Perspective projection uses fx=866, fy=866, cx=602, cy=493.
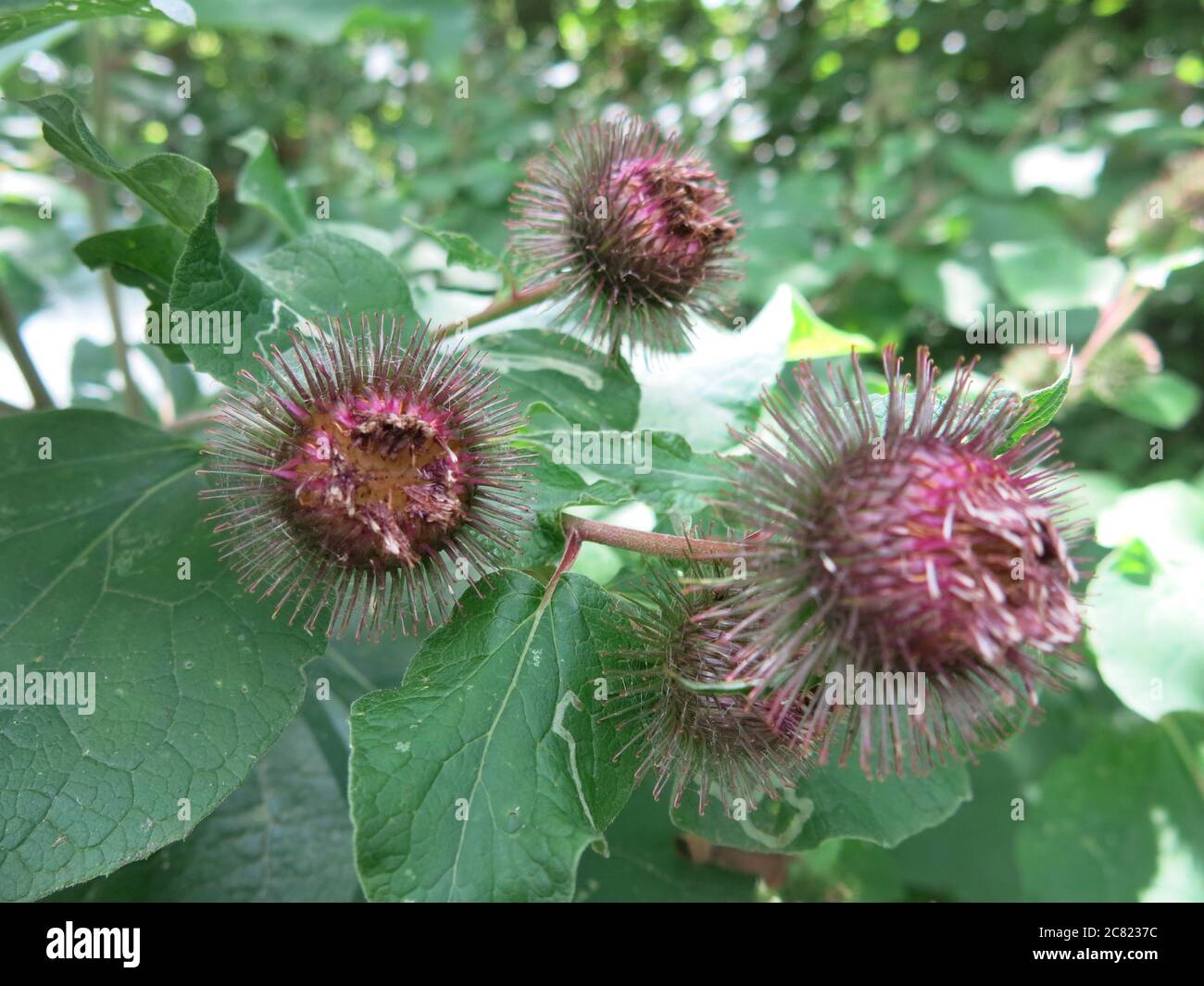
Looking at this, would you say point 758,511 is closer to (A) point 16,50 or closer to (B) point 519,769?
(B) point 519,769

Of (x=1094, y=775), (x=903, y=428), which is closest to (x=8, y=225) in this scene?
(x=903, y=428)

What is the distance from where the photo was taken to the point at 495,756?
1.30 meters

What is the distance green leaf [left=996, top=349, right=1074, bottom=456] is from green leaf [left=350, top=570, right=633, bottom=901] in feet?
2.34

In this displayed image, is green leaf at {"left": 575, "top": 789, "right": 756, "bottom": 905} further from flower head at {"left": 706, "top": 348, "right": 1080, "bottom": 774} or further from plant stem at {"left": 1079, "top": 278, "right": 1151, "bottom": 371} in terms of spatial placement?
plant stem at {"left": 1079, "top": 278, "right": 1151, "bottom": 371}

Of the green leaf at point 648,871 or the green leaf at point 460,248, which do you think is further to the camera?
the green leaf at point 648,871

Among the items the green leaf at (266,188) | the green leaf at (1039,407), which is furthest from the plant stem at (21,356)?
the green leaf at (1039,407)

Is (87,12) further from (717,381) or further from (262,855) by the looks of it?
(262,855)

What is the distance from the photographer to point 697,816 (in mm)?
1605

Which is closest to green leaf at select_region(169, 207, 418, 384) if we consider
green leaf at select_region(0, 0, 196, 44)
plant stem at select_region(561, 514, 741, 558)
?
green leaf at select_region(0, 0, 196, 44)

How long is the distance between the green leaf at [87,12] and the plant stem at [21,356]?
60cm

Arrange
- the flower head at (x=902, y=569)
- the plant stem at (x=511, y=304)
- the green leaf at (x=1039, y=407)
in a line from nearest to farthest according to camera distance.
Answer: the flower head at (x=902, y=569)
the green leaf at (x=1039, y=407)
the plant stem at (x=511, y=304)

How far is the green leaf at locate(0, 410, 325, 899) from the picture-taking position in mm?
1339

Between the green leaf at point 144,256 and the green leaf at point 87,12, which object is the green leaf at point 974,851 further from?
the green leaf at point 87,12

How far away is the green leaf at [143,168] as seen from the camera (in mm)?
1404
